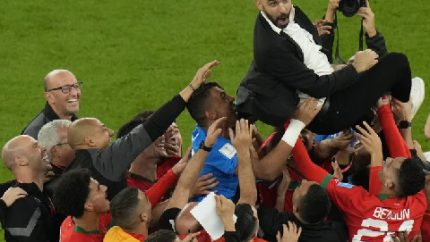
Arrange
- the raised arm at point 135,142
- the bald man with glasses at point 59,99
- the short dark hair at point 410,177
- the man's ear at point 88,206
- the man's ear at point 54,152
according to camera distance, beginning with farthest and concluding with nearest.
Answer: the bald man with glasses at point 59,99 < the man's ear at point 54,152 < the raised arm at point 135,142 < the short dark hair at point 410,177 < the man's ear at point 88,206

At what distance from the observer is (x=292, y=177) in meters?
6.98

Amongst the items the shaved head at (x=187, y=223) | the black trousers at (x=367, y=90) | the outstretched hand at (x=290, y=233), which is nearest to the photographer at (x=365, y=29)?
the black trousers at (x=367, y=90)

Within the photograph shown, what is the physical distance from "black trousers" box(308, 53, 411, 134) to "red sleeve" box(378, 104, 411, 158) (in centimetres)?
18

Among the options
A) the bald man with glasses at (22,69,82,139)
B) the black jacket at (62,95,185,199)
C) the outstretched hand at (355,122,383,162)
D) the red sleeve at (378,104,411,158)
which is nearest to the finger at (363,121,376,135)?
the outstretched hand at (355,122,383,162)

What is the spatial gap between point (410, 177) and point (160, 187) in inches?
57.2

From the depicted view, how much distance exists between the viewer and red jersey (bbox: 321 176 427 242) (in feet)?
21.4

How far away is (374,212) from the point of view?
21.4 ft

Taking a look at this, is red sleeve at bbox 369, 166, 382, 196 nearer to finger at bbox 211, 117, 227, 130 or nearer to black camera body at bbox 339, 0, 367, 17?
finger at bbox 211, 117, 227, 130

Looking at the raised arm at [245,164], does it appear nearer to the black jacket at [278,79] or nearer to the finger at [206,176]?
the black jacket at [278,79]

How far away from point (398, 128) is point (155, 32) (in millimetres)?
5035

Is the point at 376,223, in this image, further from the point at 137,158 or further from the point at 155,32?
the point at 155,32

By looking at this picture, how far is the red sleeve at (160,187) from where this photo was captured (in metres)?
6.82

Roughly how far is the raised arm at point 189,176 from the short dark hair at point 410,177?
1.03m

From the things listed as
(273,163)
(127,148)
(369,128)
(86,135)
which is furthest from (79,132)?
(369,128)
